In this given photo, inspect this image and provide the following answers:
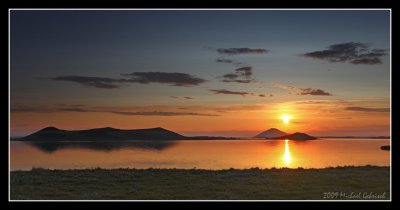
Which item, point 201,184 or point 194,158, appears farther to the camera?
point 194,158

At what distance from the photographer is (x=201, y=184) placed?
21.1m

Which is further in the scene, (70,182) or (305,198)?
(70,182)

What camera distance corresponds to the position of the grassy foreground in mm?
18641

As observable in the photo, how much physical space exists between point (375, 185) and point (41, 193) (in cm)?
1590

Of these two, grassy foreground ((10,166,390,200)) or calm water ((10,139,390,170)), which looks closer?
grassy foreground ((10,166,390,200))

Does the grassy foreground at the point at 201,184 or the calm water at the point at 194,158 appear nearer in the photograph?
the grassy foreground at the point at 201,184

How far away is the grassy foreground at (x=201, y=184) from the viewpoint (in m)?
18.6
